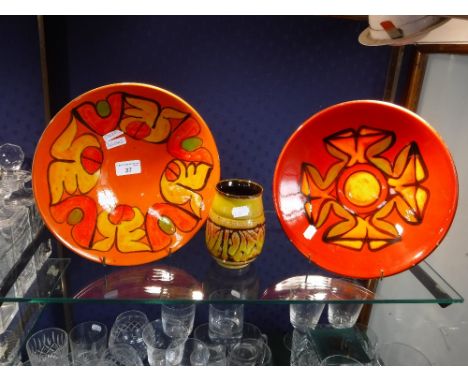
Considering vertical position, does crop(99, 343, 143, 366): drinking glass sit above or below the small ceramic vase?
below

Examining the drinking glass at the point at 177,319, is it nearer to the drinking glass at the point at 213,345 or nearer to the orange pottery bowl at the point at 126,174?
the drinking glass at the point at 213,345

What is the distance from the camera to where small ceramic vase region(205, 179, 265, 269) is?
2.46 ft

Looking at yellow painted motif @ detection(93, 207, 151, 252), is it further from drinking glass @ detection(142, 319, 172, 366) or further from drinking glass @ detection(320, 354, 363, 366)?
drinking glass @ detection(320, 354, 363, 366)

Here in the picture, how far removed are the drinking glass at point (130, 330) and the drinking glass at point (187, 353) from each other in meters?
0.10

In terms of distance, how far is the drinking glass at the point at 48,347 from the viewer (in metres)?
1.05

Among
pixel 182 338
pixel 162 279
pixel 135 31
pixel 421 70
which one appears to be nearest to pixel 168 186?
pixel 162 279

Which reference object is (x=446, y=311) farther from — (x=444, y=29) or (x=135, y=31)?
(x=135, y=31)

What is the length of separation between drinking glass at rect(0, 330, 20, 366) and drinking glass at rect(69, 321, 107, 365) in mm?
141

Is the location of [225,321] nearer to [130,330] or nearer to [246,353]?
[246,353]

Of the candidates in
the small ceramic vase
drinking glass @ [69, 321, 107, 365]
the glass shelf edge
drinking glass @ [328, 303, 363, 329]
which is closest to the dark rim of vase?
the small ceramic vase

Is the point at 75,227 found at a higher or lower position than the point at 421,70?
lower

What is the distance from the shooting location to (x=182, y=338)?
1.11 meters

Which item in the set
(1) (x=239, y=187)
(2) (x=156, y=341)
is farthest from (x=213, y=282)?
(2) (x=156, y=341)

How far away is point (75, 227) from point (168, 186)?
0.20 meters
